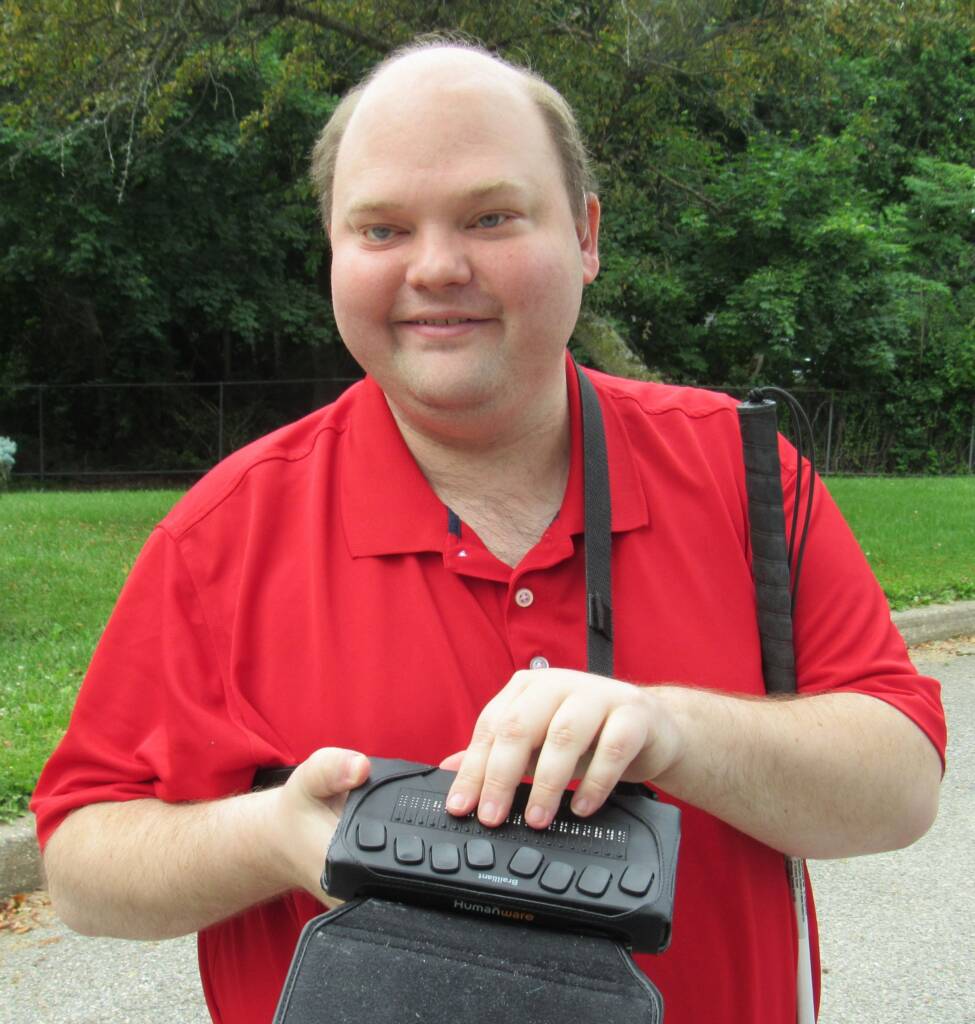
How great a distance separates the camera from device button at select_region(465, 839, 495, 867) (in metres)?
1.04

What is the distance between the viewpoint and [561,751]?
109 centimetres

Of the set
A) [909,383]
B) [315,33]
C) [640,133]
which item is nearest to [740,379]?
[909,383]

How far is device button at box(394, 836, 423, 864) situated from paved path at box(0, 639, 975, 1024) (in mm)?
2782

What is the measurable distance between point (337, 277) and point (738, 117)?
16.2 meters

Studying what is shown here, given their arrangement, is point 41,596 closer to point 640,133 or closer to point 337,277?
point 337,277

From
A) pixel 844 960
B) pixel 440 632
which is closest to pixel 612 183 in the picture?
pixel 844 960

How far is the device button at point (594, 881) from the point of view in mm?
1026

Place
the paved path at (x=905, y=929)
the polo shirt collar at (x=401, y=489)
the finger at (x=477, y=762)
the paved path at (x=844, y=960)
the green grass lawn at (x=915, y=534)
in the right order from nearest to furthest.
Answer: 1. the finger at (x=477, y=762)
2. the polo shirt collar at (x=401, y=489)
3. the paved path at (x=844, y=960)
4. the paved path at (x=905, y=929)
5. the green grass lawn at (x=915, y=534)

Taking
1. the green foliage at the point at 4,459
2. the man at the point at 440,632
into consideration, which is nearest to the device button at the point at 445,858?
the man at the point at 440,632

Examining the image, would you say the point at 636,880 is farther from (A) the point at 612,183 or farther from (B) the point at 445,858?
(A) the point at 612,183

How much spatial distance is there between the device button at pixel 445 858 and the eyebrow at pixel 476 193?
2.64ft

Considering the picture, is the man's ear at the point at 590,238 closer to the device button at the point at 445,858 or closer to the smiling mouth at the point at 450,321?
the smiling mouth at the point at 450,321

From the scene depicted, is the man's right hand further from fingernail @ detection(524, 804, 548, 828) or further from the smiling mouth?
the smiling mouth

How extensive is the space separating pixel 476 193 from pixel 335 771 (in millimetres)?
743
